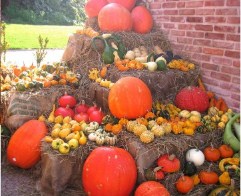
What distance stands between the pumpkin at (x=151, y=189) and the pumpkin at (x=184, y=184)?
18 cm

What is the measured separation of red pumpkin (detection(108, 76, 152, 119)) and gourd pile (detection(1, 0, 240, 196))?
0.04 feet

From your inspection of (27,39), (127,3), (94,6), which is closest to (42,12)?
(27,39)

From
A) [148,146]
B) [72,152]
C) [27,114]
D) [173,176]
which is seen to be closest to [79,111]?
[27,114]

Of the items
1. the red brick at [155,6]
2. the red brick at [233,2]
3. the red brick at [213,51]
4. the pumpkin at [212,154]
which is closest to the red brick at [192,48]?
the red brick at [213,51]

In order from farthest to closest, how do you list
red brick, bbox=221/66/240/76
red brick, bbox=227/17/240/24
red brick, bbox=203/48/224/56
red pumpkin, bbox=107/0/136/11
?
1. red pumpkin, bbox=107/0/136/11
2. red brick, bbox=203/48/224/56
3. red brick, bbox=221/66/240/76
4. red brick, bbox=227/17/240/24

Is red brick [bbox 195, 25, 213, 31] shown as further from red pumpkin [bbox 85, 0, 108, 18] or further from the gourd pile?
red pumpkin [bbox 85, 0, 108, 18]

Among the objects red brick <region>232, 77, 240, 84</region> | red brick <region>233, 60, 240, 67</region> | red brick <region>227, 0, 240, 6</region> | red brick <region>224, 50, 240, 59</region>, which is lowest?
red brick <region>232, 77, 240, 84</region>

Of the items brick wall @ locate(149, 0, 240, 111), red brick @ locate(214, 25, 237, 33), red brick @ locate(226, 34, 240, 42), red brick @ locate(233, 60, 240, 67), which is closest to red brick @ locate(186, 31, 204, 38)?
brick wall @ locate(149, 0, 240, 111)

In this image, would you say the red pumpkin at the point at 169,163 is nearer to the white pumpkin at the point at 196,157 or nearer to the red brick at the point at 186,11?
the white pumpkin at the point at 196,157

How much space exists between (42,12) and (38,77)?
1757cm

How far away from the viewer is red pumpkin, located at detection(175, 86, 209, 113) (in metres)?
4.29

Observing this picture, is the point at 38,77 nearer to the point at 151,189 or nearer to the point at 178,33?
the point at 178,33

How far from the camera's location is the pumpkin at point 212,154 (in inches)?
142

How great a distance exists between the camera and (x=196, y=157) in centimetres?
349
